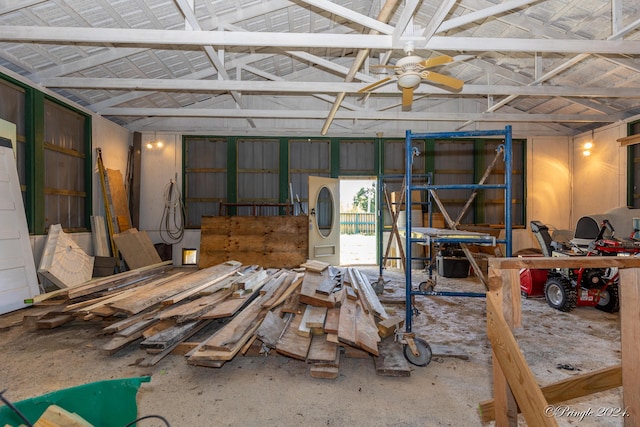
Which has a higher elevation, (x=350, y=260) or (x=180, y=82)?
(x=180, y=82)

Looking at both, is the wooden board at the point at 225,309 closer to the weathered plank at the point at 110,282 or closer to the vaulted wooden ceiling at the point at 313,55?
the weathered plank at the point at 110,282

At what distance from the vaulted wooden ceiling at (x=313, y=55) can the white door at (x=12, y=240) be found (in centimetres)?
131

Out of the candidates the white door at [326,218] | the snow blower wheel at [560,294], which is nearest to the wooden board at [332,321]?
the snow blower wheel at [560,294]

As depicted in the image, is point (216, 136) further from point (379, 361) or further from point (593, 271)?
point (593, 271)

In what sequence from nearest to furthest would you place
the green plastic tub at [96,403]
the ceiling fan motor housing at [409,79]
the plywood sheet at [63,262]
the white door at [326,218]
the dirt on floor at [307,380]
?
the green plastic tub at [96,403]
the dirt on floor at [307,380]
the ceiling fan motor housing at [409,79]
the plywood sheet at [63,262]
the white door at [326,218]

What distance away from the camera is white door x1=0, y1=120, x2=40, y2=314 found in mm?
4809

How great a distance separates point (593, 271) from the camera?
197 inches

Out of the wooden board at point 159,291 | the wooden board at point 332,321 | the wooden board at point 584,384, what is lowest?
the wooden board at point 332,321

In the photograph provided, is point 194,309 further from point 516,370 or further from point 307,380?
point 516,370

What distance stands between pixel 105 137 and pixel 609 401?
9430mm

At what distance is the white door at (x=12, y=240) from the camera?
481 centimetres

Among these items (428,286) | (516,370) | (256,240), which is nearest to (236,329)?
(516,370)

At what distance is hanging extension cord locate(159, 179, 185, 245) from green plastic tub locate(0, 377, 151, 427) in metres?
7.97

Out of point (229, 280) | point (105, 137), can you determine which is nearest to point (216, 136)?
point (105, 137)
